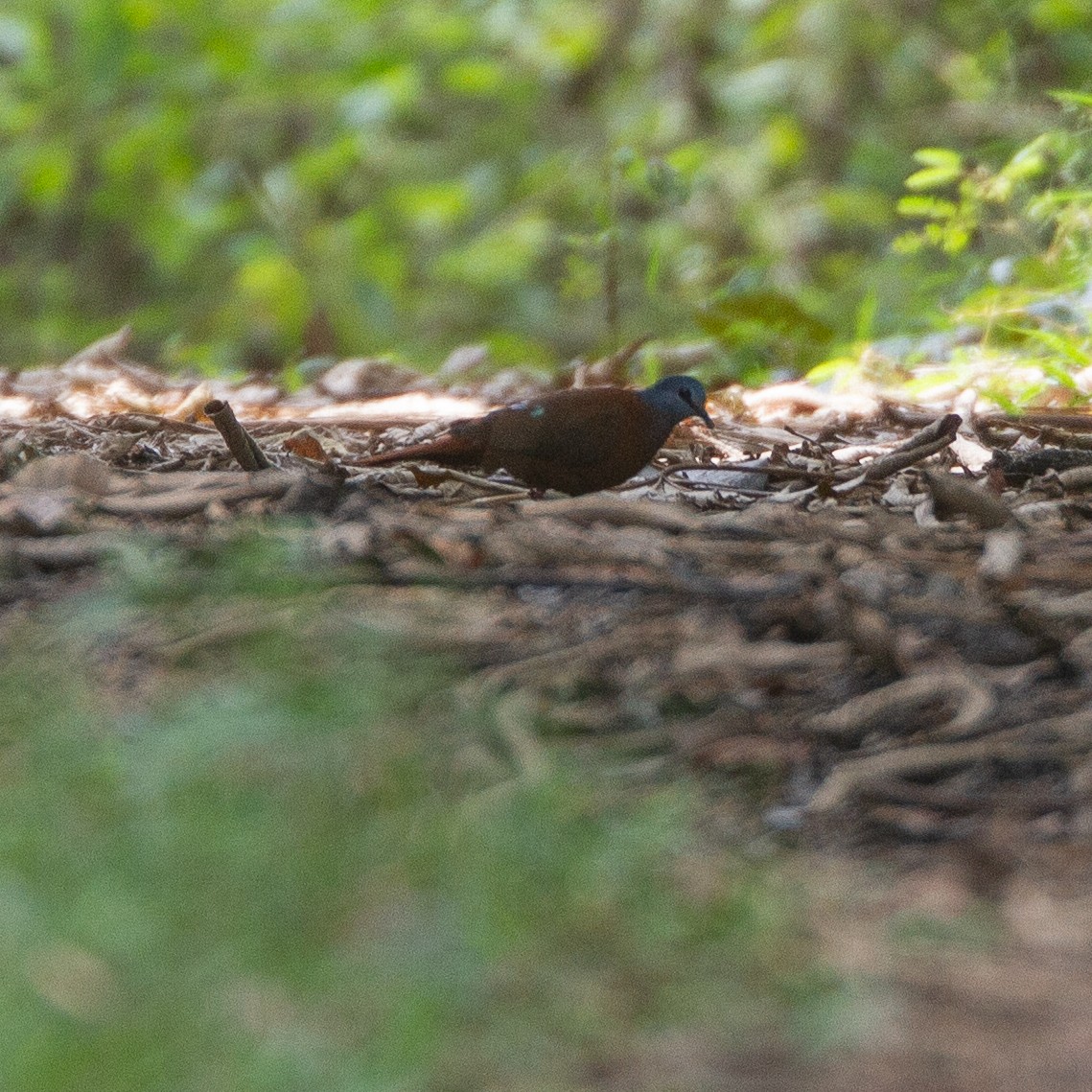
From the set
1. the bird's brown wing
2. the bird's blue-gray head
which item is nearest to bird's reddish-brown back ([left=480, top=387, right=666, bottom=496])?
the bird's brown wing

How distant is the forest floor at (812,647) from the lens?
115cm

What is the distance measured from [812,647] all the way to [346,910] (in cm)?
101

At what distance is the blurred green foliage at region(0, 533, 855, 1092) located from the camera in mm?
889

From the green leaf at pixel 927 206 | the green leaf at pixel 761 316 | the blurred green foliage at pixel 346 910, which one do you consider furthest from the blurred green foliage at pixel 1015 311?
the blurred green foliage at pixel 346 910

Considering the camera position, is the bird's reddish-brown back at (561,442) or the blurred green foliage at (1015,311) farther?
the blurred green foliage at (1015,311)

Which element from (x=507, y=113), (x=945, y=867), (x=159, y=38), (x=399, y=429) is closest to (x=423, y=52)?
(x=507, y=113)

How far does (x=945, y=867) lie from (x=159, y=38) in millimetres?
8783

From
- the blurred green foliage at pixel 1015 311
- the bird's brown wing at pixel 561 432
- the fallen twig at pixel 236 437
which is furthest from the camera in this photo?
the blurred green foliage at pixel 1015 311

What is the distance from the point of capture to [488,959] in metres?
1.01

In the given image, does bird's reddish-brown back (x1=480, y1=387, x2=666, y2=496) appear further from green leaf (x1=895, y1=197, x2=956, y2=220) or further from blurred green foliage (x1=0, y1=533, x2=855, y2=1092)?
green leaf (x1=895, y1=197, x2=956, y2=220)

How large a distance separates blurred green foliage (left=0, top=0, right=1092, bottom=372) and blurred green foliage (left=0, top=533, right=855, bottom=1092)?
6.33m

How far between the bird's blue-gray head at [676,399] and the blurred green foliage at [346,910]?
1.94 meters

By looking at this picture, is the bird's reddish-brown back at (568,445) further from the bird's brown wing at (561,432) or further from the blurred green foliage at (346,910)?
the blurred green foliage at (346,910)

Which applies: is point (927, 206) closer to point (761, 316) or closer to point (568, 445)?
point (761, 316)
